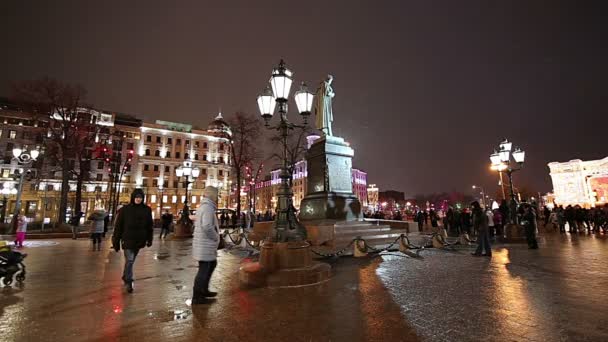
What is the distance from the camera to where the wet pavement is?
3.47 meters

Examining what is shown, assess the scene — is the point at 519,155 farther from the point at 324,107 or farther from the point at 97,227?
the point at 97,227

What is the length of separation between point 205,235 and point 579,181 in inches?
4509

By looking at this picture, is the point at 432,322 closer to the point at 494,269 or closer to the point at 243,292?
the point at 243,292

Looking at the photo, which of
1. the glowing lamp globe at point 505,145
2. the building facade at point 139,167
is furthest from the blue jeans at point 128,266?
the building facade at point 139,167

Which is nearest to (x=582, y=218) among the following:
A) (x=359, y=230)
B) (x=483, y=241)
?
(x=483, y=241)

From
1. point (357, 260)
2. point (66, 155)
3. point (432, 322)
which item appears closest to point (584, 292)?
point (432, 322)

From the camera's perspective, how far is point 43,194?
55.3 metres

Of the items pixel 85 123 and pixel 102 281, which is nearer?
pixel 102 281

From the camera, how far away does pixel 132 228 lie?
5969 millimetres

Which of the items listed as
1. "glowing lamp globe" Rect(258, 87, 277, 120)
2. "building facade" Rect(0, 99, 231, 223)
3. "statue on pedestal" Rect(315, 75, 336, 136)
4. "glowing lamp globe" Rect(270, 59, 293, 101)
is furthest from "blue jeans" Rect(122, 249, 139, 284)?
"building facade" Rect(0, 99, 231, 223)

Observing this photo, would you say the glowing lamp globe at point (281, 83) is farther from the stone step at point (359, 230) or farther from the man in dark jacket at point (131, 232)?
the stone step at point (359, 230)

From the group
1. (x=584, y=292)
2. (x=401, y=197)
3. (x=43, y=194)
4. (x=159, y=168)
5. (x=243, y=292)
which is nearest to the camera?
(x=584, y=292)

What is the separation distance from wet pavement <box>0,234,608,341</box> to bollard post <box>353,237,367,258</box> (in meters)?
2.08

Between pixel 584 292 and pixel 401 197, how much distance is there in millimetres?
163974
